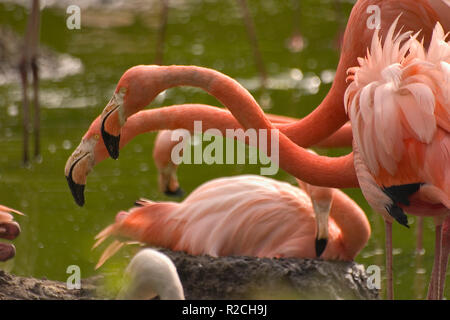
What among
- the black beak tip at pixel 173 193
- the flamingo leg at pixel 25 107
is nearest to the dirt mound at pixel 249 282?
the black beak tip at pixel 173 193

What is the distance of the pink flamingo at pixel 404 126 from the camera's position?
10.3 feet

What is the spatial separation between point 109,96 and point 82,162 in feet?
10.5

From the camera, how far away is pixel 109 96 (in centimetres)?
669

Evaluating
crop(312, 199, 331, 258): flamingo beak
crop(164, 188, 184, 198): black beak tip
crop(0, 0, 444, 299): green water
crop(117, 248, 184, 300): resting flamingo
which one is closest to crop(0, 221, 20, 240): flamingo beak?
crop(0, 0, 444, 299): green water

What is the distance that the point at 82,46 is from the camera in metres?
8.33

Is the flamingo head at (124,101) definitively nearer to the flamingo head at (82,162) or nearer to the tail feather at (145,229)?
the flamingo head at (82,162)

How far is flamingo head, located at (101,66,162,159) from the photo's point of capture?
3.46 m

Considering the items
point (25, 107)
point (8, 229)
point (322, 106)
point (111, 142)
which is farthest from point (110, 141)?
point (25, 107)

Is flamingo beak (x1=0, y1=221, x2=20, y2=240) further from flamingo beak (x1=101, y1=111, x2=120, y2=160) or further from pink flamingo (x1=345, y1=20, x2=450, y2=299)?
pink flamingo (x1=345, y1=20, x2=450, y2=299)

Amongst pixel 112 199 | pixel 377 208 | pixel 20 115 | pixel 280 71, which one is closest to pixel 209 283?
pixel 377 208

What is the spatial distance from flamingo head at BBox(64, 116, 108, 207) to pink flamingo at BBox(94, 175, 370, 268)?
65 centimetres

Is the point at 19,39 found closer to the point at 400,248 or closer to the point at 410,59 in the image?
the point at 400,248

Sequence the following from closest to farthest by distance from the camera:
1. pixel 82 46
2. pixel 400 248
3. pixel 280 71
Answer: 1. pixel 400 248
2. pixel 280 71
3. pixel 82 46

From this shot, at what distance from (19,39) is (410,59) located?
5.40 meters
